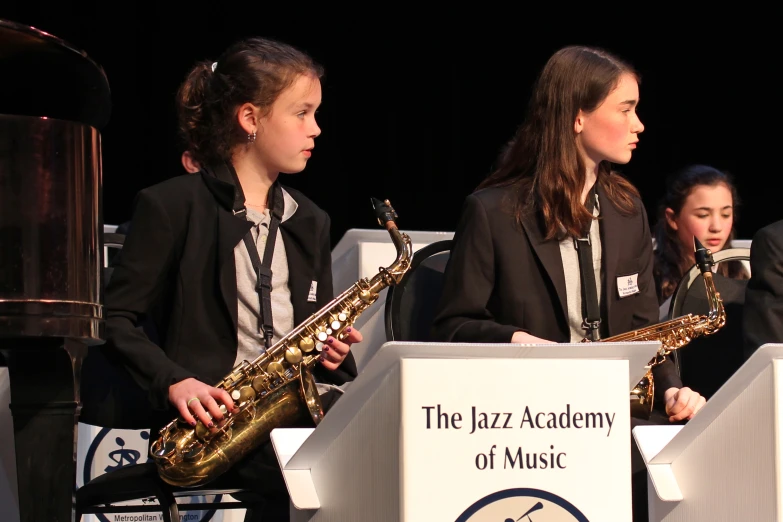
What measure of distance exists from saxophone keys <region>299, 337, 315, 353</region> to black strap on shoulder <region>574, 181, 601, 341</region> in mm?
823

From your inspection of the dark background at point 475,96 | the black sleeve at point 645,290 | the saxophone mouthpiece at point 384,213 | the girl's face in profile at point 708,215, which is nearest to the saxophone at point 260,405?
the saxophone mouthpiece at point 384,213

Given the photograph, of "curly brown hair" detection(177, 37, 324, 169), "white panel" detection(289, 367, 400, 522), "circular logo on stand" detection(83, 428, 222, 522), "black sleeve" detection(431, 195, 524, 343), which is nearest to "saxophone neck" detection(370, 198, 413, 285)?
"black sleeve" detection(431, 195, 524, 343)

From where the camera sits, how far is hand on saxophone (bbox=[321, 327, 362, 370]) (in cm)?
337

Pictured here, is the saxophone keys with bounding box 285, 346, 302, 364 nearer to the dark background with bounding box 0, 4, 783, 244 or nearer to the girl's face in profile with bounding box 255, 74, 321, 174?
the girl's face in profile with bounding box 255, 74, 321, 174

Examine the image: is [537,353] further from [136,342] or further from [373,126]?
[373,126]

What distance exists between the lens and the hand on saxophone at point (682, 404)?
326 centimetres

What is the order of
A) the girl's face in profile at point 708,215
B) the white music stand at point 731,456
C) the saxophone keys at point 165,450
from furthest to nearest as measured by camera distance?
1. the girl's face in profile at point 708,215
2. the saxophone keys at point 165,450
3. the white music stand at point 731,456

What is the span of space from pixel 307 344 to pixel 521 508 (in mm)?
1268

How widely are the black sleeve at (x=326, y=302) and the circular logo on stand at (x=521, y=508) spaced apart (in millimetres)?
1407

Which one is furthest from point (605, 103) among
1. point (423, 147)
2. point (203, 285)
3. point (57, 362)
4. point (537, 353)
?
point (423, 147)

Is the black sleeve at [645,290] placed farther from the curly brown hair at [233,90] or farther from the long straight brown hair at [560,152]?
the curly brown hair at [233,90]

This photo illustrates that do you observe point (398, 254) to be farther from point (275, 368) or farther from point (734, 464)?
point (734, 464)

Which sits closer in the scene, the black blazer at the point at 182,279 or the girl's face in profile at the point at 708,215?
the black blazer at the point at 182,279

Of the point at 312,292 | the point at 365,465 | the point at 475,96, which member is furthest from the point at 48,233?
the point at 475,96
